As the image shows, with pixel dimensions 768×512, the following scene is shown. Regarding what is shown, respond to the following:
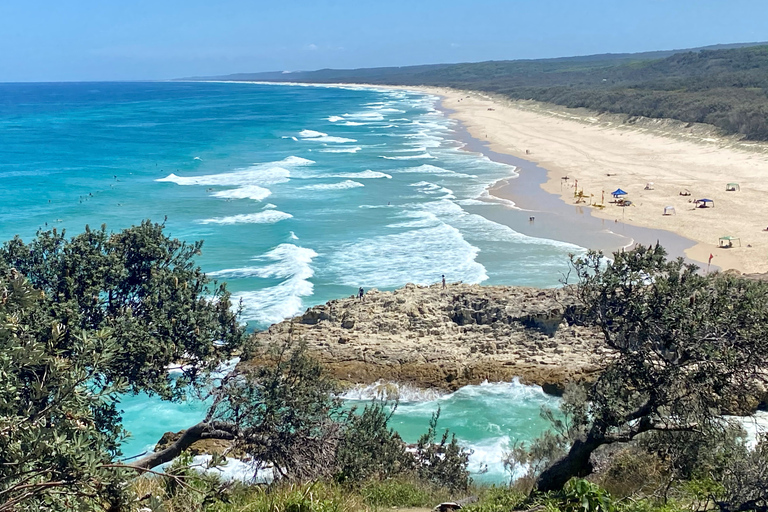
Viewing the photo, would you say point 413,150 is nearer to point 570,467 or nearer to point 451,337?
point 451,337

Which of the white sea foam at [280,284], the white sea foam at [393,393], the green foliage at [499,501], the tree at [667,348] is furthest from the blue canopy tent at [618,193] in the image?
the green foliage at [499,501]

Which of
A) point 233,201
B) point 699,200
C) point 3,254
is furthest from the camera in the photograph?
point 233,201

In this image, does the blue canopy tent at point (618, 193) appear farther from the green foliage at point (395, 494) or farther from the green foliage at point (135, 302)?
the green foliage at point (395, 494)

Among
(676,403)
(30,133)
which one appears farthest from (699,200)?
(30,133)

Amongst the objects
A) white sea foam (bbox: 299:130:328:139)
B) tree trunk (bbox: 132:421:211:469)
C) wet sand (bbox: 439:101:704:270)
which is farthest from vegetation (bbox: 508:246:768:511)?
white sea foam (bbox: 299:130:328:139)

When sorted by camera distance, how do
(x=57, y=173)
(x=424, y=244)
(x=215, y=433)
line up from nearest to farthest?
(x=215, y=433) → (x=424, y=244) → (x=57, y=173)

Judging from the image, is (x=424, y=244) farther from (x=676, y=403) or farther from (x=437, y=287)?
(x=676, y=403)

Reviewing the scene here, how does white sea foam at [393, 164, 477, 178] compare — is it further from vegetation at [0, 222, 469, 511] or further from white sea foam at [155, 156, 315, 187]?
vegetation at [0, 222, 469, 511]
